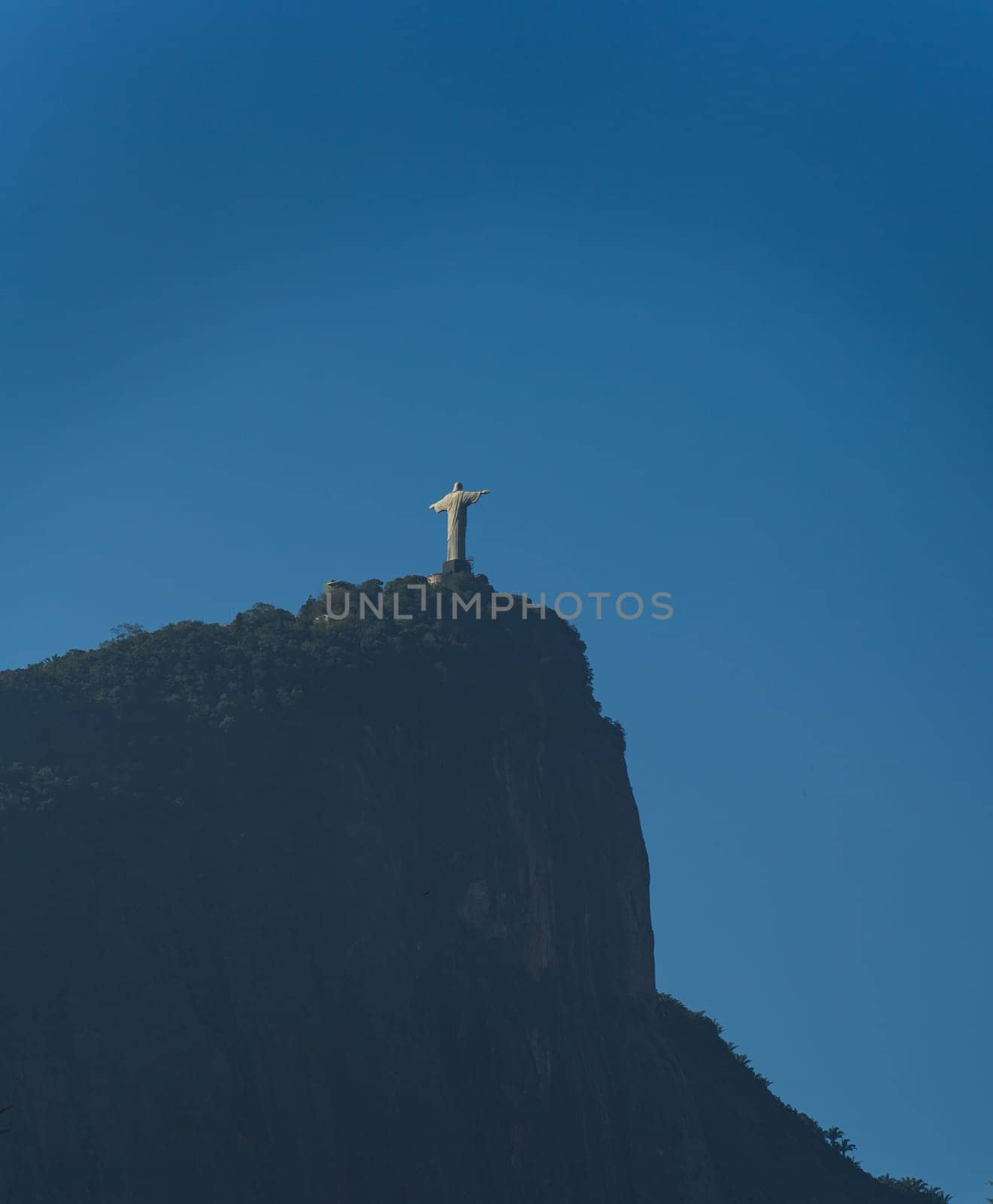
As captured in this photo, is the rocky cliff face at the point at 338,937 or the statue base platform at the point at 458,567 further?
the statue base platform at the point at 458,567

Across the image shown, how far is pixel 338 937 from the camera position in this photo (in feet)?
214

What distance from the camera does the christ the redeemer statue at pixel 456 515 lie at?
257 feet

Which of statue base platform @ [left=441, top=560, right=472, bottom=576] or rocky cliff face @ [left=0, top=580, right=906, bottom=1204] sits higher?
statue base platform @ [left=441, top=560, right=472, bottom=576]

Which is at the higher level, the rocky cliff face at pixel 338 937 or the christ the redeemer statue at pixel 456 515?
the christ the redeemer statue at pixel 456 515

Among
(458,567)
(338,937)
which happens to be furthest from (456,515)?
(338,937)

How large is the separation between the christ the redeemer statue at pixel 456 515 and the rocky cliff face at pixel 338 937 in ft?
11.4

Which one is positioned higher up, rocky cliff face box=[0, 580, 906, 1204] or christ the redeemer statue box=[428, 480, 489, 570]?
christ the redeemer statue box=[428, 480, 489, 570]

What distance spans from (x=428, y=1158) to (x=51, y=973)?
1347cm

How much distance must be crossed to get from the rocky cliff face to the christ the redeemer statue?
11.4 feet

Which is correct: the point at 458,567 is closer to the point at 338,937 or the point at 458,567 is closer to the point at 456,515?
the point at 456,515

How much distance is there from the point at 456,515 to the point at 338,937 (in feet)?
69.1

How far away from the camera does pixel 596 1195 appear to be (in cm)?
6581

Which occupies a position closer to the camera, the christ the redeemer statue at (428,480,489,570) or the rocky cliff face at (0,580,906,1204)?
the rocky cliff face at (0,580,906,1204)

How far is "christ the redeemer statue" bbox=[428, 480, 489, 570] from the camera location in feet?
257
